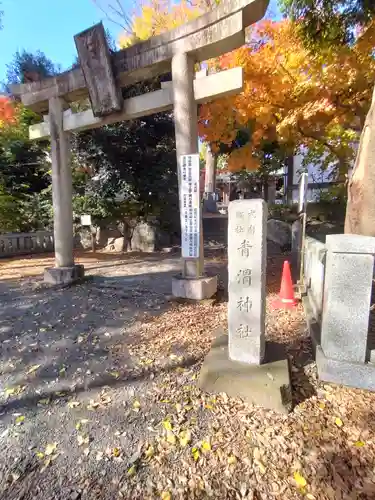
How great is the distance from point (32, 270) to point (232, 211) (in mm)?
6961

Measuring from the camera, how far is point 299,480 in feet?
5.82

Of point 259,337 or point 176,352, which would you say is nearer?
point 259,337

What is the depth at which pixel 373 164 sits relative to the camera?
13.3 feet

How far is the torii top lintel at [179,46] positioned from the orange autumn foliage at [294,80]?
3.56 meters

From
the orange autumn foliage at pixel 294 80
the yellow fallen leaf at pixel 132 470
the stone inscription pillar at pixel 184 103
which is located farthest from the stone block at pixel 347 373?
the orange autumn foliage at pixel 294 80

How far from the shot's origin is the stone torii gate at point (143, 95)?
4066 mm

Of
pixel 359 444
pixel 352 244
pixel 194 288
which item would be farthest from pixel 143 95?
pixel 359 444

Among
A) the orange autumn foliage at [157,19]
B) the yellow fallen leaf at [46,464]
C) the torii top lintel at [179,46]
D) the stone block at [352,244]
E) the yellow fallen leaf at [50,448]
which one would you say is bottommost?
the yellow fallen leaf at [46,464]

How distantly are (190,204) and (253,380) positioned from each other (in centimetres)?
288

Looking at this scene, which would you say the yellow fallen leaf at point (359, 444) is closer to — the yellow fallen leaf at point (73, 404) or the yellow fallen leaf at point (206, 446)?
the yellow fallen leaf at point (206, 446)

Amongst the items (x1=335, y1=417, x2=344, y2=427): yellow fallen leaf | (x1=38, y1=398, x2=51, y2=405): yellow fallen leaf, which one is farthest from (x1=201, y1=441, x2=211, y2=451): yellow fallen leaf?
(x1=38, y1=398, x2=51, y2=405): yellow fallen leaf

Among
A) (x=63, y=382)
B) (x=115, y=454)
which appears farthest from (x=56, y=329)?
(x=115, y=454)

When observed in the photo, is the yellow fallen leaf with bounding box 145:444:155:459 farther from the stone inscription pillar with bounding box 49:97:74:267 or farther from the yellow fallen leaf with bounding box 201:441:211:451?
the stone inscription pillar with bounding box 49:97:74:267

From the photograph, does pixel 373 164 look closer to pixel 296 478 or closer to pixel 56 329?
pixel 296 478
